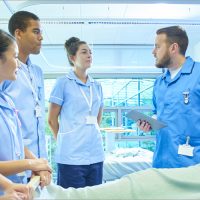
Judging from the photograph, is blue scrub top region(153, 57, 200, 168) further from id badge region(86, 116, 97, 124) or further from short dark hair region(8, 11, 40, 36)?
short dark hair region(8, 11, 40, 36)

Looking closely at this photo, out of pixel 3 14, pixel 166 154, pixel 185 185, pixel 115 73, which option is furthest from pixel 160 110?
pixel 115 73

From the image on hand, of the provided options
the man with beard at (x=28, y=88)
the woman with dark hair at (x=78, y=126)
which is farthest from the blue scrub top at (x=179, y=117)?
the man with beard at (x=28, y=88)

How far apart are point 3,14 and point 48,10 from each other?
0.62m

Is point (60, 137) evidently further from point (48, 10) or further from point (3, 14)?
point (3, 14)

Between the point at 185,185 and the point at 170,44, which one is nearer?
the point at 185,185

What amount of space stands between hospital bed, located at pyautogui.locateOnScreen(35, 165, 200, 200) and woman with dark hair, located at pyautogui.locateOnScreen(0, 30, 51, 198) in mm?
104

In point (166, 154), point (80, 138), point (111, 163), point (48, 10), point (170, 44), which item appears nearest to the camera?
point (166, 154)

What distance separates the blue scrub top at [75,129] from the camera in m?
2.08

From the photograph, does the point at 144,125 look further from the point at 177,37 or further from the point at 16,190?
the point at 16,190

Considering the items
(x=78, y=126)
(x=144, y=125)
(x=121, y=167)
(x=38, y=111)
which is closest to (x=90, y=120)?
(x=78, y=126)

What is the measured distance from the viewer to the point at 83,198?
1150 mm

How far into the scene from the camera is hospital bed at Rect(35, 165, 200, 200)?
3.80 feet

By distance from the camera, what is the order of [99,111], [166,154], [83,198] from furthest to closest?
[99,111] < [166,154] < [83,198]

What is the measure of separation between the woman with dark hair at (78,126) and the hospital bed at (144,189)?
0.87 metres
